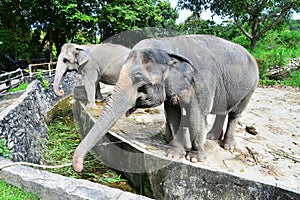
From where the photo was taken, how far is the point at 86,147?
5.68ft

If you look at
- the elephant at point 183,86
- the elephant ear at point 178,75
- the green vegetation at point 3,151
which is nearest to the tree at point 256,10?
the elephant at point 183,86

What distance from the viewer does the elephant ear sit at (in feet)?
7.21

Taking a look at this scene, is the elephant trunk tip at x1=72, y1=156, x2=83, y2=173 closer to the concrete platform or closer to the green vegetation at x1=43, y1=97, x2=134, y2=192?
the concrete platform

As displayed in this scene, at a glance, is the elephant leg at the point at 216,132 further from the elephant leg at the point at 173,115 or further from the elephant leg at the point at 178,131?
the elephant leg at the point at 173,115

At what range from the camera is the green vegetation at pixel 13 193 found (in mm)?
2098

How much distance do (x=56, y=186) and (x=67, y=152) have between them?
2624 millimetres

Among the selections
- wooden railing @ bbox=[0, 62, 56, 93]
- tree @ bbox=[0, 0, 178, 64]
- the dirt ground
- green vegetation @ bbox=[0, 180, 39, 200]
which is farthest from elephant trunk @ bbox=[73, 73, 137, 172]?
tree @ bbox=[0, 0, 178, 64]

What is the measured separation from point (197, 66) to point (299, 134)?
295 cm

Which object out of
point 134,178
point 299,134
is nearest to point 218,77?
point 134,178

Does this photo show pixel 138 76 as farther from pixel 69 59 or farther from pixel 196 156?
pixel 69 59

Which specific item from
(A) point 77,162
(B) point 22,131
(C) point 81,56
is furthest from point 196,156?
(C) point 81,56

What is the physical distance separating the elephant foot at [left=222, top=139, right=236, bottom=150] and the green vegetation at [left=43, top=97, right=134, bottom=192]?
1510 mm

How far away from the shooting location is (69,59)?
5016 mm

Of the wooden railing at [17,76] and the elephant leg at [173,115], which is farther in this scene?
the wooden railing at [17,76]
